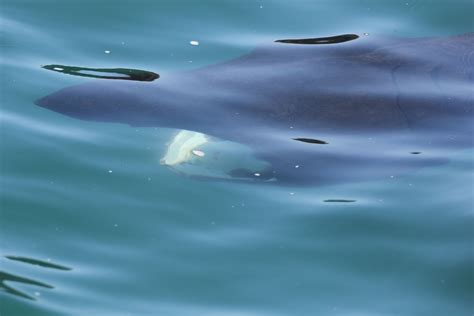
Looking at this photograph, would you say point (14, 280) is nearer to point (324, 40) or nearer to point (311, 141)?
point (311, 141)

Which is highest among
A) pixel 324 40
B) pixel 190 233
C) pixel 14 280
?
pixel 324 40

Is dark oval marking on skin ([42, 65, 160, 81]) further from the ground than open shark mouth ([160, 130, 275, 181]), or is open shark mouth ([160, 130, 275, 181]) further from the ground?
dark oval marking on skin ([42, 65, 160, 81])

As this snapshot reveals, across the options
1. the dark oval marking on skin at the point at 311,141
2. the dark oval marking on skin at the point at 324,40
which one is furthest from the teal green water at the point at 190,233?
the dark oval marking on skin at the point at 324,40

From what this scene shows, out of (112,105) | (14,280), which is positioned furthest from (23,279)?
(112,105)

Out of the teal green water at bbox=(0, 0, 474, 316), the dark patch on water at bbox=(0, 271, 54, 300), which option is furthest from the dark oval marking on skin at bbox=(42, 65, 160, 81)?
the dark patch on water at bbox=(0, 271, 54, 300)

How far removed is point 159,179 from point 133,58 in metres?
1.15

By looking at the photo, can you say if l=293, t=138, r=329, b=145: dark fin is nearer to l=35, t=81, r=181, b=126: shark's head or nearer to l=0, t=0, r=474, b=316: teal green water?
l=0, t=0, r=474, b=316: teal green water

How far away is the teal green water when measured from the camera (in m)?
3.17

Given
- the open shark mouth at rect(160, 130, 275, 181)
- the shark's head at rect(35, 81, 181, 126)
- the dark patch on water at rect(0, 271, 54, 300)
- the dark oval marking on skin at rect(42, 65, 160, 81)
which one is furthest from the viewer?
the dark oval marking on skin at rect(42, 65, 160, 81)

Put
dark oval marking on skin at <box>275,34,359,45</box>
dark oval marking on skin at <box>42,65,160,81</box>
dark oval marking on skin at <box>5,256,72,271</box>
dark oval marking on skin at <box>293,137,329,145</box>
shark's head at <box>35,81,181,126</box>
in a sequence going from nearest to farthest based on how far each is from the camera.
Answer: dark oval marking on skin at <box>5,256,72,271</box>, dark oval marking on skin at <box>293,137,329,145</box>, shark's head at <box>35,81,181,126</box>, dark oval marking on skin at <box>42,65,160,81</box>, dark oval marking on skin at <box>275,34,359,45</box>

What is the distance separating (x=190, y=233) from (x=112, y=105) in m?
0.87

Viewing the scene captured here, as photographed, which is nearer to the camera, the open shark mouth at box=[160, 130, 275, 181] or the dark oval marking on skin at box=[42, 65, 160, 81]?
the open shark mouth at box=[160, 130, 275, 181]

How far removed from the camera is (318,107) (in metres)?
4.19

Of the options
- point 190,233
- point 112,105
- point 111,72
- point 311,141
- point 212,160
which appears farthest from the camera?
point 111,72
